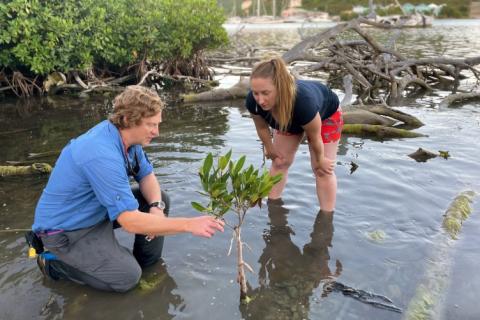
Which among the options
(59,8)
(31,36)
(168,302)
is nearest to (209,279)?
(168,302)

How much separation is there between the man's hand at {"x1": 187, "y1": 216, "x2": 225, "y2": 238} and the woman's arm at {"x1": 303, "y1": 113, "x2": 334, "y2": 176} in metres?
1.63

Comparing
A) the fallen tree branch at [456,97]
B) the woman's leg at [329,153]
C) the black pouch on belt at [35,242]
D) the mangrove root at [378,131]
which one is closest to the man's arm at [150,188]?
the black pouch on belt at [35,242]

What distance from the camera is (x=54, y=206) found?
125 inches

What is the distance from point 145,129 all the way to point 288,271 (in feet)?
5.58

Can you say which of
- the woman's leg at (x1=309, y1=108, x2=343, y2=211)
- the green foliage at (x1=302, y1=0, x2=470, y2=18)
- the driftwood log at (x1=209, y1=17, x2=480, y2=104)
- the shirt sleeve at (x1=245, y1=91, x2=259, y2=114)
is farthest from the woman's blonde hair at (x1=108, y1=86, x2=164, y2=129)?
the green foliage at (x1=302, y1=0, x2=470, y2=18)

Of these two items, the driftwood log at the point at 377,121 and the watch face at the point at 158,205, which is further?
the driftwood log at the point at 377,121

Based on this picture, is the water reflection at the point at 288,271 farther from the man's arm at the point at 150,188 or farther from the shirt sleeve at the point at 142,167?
the shirt sleeve at the point at 142,167

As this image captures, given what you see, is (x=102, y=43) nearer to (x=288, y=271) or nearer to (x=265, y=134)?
(x=265, y=134)

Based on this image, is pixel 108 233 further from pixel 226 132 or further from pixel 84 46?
pixel 84 46

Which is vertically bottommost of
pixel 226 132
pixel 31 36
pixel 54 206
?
pixel 226 132

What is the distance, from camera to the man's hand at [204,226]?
2.74 meters

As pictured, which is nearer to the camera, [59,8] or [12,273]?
[12,273]

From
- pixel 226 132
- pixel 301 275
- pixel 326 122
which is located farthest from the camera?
pixel 226 132

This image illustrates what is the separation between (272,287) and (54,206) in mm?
1756
